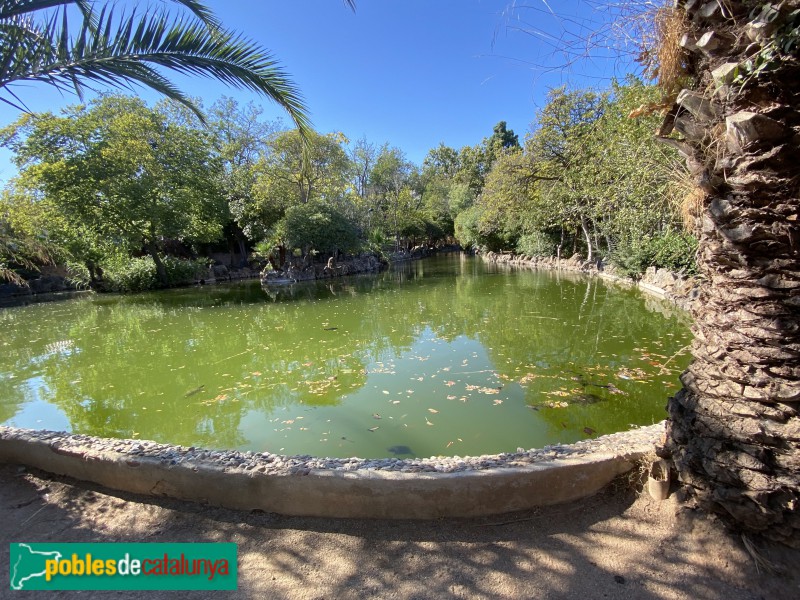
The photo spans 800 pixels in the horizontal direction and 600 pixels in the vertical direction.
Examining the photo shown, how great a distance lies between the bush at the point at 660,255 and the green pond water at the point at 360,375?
157 centimetres

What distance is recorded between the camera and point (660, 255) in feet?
39.8

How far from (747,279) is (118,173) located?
21.0 metres

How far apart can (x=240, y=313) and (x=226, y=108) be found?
21858 mm

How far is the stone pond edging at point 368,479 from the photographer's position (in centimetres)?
218

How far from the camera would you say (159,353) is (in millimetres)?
7398

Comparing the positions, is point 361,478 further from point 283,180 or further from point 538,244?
point 538,244

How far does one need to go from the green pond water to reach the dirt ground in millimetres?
945

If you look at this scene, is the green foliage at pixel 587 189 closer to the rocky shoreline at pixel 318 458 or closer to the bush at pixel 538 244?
the bush at pixel 538 244

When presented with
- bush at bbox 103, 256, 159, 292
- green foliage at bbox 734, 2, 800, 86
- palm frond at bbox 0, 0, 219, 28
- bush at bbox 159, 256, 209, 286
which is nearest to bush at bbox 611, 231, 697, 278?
green foliage at bbox 734, 2, 800, 86

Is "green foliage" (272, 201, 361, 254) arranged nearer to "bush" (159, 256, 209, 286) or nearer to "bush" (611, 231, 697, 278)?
"bush" (159, 256, 209, 286)

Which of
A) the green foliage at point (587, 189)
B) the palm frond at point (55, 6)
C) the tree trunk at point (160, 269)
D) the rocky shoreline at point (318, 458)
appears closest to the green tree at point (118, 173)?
the tree trunk at point (160, 269)

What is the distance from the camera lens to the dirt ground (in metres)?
1.72

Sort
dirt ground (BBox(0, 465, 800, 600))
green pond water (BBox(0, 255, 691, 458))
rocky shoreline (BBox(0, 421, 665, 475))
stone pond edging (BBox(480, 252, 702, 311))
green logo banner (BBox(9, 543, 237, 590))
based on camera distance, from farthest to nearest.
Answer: stone pond edging (BBox(480, 252, 702, 311)) < green pond water (BBox(0, 255, 691, 458)) < rocky shoreline (BBox(0, 421, 665, 475)) < green logo banner (BBox(9, 543, 237, 590)) < dirt ground (BBox(0, 465, 800, 600))

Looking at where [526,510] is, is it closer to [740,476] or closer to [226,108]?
[740,476]
